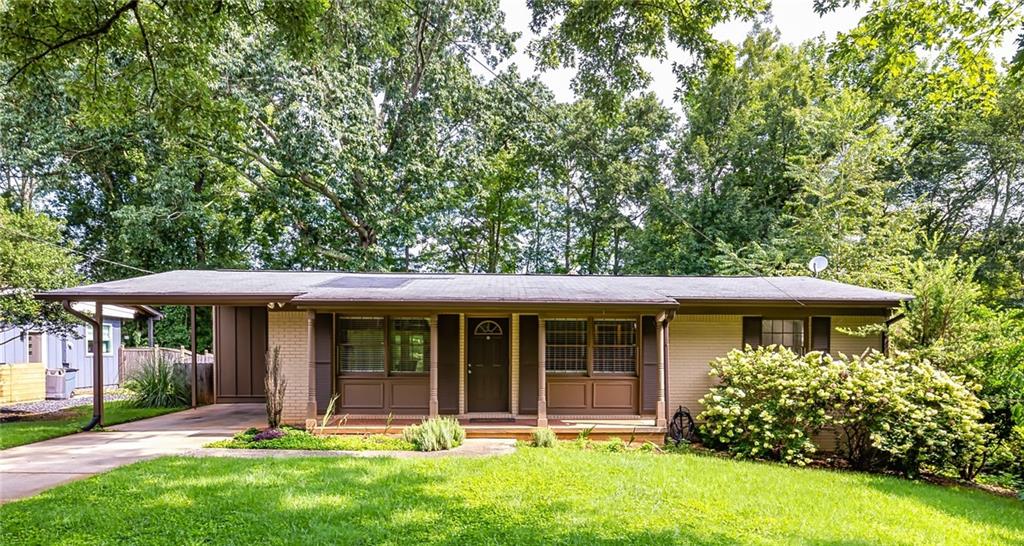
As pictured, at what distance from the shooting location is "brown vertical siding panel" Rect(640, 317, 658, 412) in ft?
33.2

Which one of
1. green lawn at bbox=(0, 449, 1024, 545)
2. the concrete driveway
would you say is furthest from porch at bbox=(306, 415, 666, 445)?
the concrete driveway

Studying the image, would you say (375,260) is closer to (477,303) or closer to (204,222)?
(204,222)

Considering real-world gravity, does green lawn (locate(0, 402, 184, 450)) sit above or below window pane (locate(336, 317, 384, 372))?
below

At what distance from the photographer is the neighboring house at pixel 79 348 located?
1602 centimetres

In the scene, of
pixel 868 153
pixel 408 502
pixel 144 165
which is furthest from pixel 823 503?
pixel 144 165

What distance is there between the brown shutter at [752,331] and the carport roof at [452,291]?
591mm

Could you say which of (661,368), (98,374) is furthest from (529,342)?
(98,374)

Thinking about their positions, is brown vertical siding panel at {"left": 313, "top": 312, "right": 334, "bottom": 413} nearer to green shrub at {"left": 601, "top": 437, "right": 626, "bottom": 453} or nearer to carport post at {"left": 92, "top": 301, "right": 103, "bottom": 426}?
carport post at {"left": 92, "top": 301, "right": 103, "bottom": 426}

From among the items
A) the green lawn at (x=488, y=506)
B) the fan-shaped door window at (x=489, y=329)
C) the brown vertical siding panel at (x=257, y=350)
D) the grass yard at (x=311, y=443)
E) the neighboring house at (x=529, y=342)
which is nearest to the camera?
the green lawn at (x=488, y=506)

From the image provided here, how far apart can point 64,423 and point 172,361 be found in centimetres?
338

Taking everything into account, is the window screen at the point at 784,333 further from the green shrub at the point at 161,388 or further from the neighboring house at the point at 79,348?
the neighboring house at the point at 79,348

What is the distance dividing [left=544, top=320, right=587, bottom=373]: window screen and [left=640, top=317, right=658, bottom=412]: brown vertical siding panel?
1.20 metres

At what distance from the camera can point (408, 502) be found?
529 cm

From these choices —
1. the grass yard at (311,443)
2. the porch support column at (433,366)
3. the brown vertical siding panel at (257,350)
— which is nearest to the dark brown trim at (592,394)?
the porch support column at (433,366)
